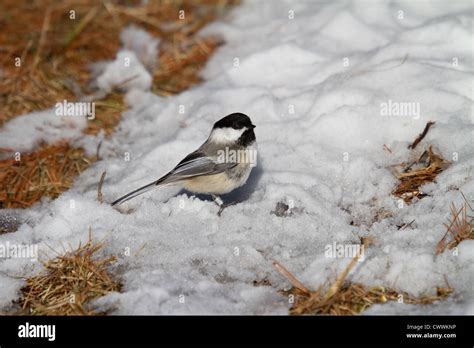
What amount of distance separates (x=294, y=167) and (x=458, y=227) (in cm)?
118

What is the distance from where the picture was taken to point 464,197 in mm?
2943

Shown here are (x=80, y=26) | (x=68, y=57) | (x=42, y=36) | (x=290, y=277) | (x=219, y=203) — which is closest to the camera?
(x=290, y=277)

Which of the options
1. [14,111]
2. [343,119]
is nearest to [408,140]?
[343,119]

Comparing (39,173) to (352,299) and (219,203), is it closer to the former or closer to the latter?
(219,203)

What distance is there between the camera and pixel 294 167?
363cm

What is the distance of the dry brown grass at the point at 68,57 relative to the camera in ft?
12.8

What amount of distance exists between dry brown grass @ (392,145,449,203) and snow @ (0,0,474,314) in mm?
64

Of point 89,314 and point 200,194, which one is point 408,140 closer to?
point 200,194

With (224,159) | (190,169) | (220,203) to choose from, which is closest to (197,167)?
(190,169)

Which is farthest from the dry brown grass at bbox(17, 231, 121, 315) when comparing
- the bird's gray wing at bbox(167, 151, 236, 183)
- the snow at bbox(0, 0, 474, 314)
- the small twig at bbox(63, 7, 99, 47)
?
the small twig at bbox(63, 7, 99, 47)

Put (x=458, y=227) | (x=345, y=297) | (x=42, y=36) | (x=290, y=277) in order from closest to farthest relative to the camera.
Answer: (x=345, y=297)
(x=290, y=277)
(x=458, y=227)
(x=42, y=36)

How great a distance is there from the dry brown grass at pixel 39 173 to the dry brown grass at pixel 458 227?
97.5 inches

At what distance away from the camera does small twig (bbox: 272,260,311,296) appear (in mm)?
2617

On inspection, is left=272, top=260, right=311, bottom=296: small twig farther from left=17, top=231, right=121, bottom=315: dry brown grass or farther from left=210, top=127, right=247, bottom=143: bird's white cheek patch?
left=210, top=127, right=247, bottom=143: bird's white cheek patch
